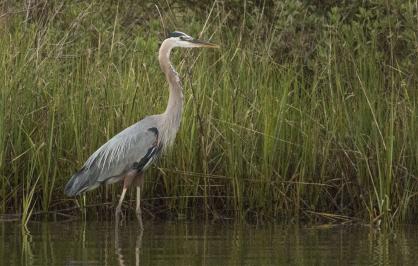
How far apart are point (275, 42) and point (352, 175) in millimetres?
2180

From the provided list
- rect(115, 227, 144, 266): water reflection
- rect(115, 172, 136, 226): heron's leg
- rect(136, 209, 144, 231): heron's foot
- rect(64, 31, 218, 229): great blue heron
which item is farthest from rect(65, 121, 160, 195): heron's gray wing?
rect(115, 227, 144, 266): water reflection

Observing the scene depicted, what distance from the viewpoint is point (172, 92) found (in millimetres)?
8930

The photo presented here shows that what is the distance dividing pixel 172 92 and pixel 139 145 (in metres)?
0.52

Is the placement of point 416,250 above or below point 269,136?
below

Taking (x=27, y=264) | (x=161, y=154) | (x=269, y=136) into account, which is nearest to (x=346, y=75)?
(x=269, y=136)

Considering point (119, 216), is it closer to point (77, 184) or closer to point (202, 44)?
point (77, 184)

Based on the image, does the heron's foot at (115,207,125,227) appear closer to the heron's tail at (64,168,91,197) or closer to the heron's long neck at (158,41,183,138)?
the heron's tail at (64,168,91,197)

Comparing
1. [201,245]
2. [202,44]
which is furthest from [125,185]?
[201,245]

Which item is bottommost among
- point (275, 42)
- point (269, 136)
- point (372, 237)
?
point (372, 237)

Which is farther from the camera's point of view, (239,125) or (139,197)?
(239,125)

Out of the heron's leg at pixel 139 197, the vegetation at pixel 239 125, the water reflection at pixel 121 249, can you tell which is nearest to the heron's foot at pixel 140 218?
the heron's leg at pixel 139 197

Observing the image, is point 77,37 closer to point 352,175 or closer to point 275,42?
A: point 275,42

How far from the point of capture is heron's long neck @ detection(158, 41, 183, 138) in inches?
344

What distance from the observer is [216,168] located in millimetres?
8438
